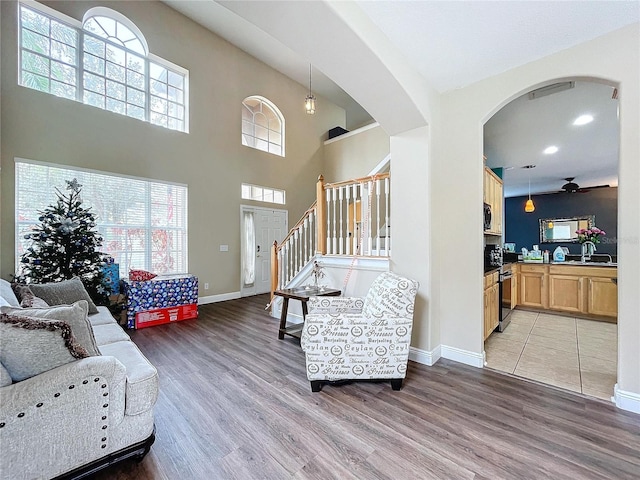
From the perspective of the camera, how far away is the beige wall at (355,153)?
22.0ft

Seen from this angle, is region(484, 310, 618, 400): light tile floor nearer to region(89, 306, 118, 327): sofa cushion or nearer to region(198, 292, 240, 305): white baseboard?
region(89, 306, 118, 327): sofa cushion

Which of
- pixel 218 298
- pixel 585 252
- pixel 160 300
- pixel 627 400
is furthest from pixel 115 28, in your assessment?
pixel 585 252

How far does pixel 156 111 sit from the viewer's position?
5082 mm

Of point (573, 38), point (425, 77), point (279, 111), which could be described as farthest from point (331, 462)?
point (279, 111)

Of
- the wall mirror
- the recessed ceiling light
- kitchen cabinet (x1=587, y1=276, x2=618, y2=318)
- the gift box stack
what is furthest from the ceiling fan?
the gift box stack

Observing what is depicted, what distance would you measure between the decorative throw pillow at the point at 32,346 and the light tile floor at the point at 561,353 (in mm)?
3329

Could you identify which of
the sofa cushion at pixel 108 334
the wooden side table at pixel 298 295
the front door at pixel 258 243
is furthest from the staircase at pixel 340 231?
the sofa cushion at pixel 108 334

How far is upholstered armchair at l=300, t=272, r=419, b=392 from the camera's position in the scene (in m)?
2.21

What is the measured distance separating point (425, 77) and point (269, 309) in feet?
13.4

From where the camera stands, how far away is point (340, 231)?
3.73 metres

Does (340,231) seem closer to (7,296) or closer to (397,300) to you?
(397,300)

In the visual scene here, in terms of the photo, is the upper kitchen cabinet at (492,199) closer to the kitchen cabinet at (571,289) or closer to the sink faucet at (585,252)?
the kitchen cabinet at (571,289)

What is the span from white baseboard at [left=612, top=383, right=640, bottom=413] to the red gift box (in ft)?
16.1

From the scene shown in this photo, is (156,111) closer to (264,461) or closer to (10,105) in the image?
(10,105)
